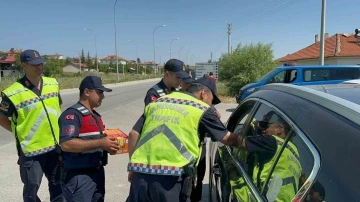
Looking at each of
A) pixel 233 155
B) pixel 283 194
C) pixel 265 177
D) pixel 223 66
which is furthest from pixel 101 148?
pixel 223 66

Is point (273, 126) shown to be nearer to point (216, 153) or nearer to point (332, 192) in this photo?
point (332, 192)

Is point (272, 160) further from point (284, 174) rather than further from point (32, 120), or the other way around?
point (32, 120)

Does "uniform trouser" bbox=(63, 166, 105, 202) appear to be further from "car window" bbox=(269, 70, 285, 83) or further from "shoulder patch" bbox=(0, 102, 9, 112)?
"car window" bbox=(269, 70, 285, 83)

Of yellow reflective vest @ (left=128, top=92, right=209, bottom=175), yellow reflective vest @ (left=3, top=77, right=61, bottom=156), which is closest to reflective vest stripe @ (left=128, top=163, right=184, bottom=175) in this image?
yellow reflective vest @ (left=128, top=92, right=209, bottom=175)

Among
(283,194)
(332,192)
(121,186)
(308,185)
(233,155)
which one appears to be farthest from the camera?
(121,186)

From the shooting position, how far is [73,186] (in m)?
2.39

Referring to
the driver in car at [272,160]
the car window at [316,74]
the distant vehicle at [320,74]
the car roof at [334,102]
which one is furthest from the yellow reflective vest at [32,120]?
the car window at [316,74]

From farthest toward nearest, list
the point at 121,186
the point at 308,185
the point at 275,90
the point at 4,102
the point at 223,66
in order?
the point at 223,66 < the point at 121,186 < the point at 4,102 < the point at 275,90 < the point at 308,185

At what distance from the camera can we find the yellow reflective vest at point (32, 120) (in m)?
2.85

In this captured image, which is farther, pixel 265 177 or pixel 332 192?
pixel 265 177

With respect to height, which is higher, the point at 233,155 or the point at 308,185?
the point at 308,185

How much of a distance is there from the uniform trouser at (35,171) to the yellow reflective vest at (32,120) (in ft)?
0.28

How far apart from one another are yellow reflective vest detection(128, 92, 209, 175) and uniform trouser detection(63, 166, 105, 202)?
605 millimetres

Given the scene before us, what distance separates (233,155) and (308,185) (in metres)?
1.17
